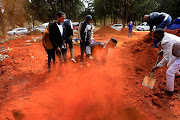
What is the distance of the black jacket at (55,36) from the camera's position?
11.1 feet

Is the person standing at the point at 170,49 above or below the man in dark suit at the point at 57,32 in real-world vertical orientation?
below

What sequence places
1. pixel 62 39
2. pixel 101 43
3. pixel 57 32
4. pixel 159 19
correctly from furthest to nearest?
pixel 159 19
pixel 101 43
pixel 62 39
pixel 57 32

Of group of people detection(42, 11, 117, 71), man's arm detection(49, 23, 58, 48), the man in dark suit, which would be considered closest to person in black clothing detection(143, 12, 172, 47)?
group of people detection(42, 11, 117, 71)

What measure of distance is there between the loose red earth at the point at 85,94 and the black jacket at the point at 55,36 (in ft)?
3.19

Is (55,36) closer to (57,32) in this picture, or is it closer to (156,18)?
(57,32)

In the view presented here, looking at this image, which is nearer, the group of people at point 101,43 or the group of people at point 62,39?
the group of people at point 101,43

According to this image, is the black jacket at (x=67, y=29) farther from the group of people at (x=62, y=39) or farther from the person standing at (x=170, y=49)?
the person standing at (x=170, y=49)

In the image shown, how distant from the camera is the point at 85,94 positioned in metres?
3.23

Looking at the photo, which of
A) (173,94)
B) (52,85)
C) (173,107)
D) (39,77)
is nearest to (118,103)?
(173,107)

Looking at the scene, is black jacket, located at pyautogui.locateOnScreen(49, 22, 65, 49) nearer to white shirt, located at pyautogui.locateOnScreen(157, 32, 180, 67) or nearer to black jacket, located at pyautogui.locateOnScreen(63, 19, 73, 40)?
black jacket, located at pyautogui.locateOnScreen(63, 19, 73, 40)

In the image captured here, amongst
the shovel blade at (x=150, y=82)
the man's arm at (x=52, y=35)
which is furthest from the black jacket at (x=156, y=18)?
the man's arm at (x=52, y=35)

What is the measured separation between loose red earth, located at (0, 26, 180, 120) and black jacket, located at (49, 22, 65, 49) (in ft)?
3.19

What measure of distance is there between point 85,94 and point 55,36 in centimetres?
186

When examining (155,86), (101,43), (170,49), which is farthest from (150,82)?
(101,43)
